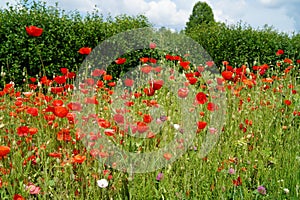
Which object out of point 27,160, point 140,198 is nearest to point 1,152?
point 27,160

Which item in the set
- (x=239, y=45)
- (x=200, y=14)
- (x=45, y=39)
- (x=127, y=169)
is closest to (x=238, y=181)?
(x=127, y=169)

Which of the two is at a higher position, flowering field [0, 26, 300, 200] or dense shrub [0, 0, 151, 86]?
dense shrub [0, 0, 151, 86]

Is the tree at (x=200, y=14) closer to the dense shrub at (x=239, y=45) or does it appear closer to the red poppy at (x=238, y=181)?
the dense shrub at (x=239, y=45)

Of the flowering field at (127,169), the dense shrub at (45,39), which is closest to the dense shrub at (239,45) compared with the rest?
the dense shrub at (45,39)

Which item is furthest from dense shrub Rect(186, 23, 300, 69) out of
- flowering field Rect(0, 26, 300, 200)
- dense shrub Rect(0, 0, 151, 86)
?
flowering field Rect(0, 26, 300, 200)

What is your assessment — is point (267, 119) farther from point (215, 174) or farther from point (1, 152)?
point (1, 152)

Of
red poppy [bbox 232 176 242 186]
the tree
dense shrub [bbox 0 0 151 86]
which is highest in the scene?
the tree

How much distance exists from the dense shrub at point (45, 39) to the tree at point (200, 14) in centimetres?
1717

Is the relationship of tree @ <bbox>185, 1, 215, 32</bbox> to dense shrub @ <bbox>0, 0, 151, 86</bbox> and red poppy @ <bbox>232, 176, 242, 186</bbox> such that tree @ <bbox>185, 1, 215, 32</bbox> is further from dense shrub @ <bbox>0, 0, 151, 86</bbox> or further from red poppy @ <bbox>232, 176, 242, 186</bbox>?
red poppy @ <bbox>232, 176, 242, 186</bbox>

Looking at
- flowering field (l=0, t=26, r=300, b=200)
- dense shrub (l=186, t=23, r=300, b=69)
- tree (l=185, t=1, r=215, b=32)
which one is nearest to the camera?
flowering field (l=0, t=26, r=300, b=200)

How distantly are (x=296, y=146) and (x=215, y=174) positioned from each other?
3.15 ft

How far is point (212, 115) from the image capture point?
3.18 m

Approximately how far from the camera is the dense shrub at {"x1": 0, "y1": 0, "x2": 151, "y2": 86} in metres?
6.45

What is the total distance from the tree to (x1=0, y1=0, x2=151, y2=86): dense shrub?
17.2m
